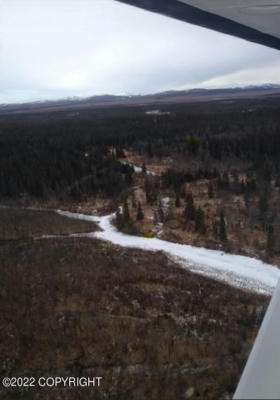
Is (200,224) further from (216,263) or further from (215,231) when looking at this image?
(216,263)

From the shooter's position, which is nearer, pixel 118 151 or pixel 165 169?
pixel 165 169

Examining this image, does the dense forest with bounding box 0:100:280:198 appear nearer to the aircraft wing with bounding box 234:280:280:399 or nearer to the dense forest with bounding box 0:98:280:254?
the dense forest with bounding box 0:98:280:254

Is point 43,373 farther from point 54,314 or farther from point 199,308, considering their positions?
point 199,308

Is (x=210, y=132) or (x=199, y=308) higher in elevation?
(x=210, y=132)

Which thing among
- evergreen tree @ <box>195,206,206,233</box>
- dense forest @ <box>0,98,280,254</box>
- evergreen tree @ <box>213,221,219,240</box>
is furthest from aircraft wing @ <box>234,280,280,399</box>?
evergreen tree @ <box>195,206,206,233</box>

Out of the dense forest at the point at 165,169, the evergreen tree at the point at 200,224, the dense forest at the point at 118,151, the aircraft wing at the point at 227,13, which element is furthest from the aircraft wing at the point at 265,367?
the dense forest at the point at 118,151

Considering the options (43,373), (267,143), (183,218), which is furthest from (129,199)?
(267,143)

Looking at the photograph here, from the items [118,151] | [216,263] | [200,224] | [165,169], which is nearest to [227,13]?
[216,263]
